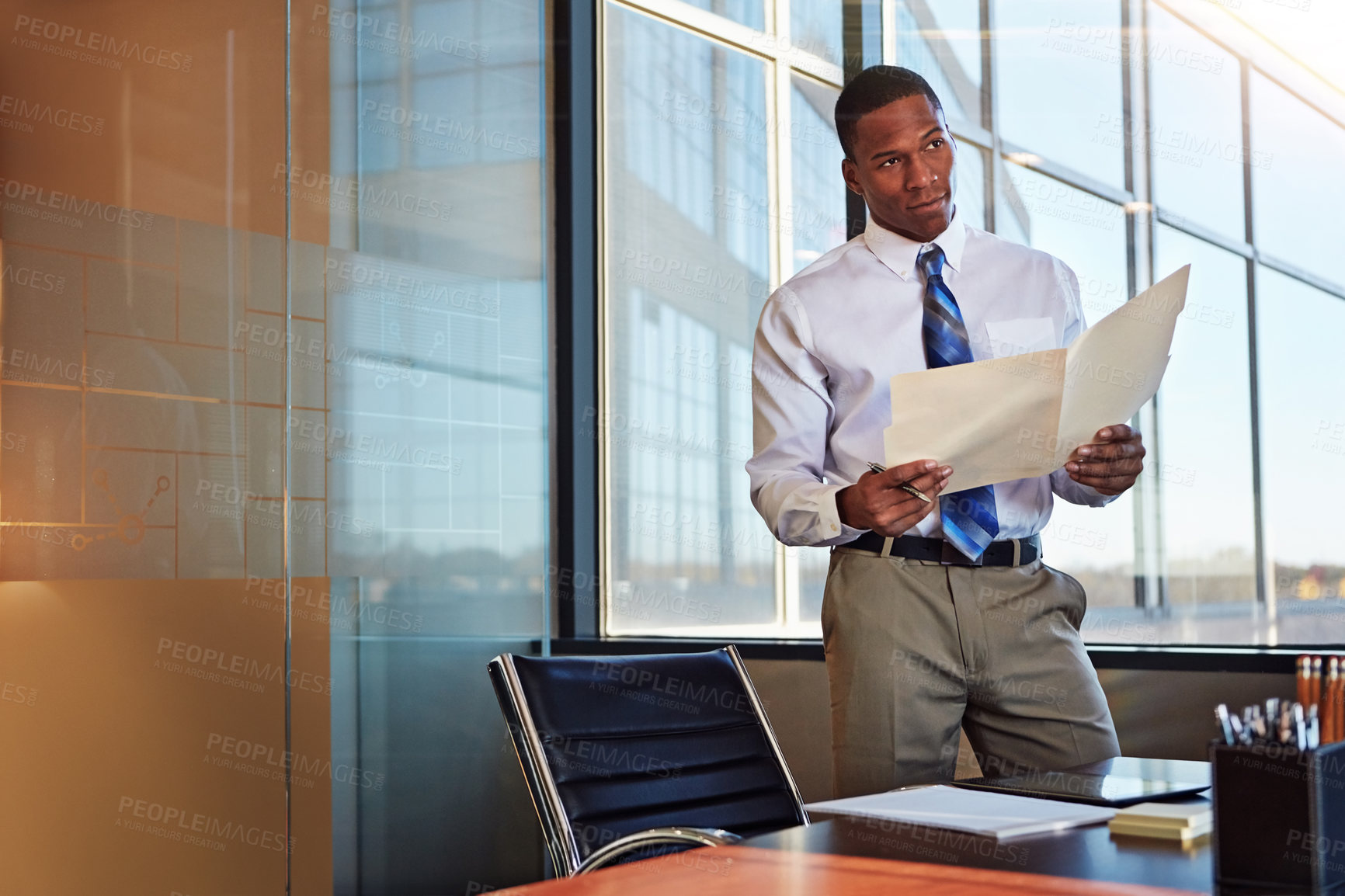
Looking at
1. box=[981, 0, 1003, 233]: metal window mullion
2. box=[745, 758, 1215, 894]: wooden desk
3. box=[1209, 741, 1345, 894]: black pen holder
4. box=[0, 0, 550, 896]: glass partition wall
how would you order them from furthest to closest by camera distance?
box=[981, 0, 1003, 233]: metal window mullion
box=[0, 0, 550, 896]: glass partition wall
box=[745, 758, 1215, 894]: wooden desk
box=[1209, 741, 1345, 894]: black pen holder

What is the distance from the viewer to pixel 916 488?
181 cm

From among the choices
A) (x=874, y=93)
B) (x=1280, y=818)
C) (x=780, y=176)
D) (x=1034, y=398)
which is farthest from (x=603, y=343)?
(x=1280, y=818)

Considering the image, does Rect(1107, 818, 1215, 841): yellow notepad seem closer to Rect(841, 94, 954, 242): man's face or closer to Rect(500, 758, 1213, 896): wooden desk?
Rect(500, 758, 1213, 896): wooden desk

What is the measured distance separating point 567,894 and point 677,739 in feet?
3.17

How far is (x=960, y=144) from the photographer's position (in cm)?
349

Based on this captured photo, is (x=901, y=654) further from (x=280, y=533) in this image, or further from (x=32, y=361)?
(x=32, y=361)

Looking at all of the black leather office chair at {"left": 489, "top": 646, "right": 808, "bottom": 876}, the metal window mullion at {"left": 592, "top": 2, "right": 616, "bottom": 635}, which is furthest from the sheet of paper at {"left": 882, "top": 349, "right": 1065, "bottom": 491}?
the metal window mullion at {"left": 592, "top": 2, "right": 616, "bottom": 635}

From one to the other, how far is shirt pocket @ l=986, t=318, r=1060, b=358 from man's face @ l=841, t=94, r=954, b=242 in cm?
20

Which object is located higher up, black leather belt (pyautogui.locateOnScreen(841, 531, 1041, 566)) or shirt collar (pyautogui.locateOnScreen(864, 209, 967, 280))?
shirt collar (pyautogui.locateOnScreen(864, 209, 967, 280))

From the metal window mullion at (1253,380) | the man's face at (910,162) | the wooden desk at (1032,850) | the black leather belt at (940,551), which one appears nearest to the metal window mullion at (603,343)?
the metal window mullion at (1253,380)

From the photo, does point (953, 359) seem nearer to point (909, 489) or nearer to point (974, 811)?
point (909, 489)

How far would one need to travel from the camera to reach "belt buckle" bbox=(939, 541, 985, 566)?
6.57ft

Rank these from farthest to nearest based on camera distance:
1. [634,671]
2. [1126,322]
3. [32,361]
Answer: [32,361], [634,671], [1126,322]

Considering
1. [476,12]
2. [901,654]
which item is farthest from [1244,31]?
[476,12]
